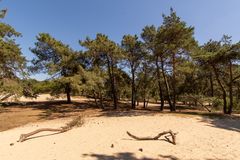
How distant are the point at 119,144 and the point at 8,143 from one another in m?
5.89

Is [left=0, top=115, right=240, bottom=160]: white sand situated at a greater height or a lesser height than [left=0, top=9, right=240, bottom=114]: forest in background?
lesser

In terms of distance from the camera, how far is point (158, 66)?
22.5 m

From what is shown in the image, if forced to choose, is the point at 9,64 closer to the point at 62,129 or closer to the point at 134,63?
the point at 62,129

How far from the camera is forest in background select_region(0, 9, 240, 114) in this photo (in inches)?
672

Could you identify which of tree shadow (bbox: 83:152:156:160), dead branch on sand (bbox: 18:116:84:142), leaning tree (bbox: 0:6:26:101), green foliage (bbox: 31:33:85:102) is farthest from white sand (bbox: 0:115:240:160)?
green foliage (bbox: 31:33:85:102)

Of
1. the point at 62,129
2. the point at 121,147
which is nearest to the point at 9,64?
the point at 62,129

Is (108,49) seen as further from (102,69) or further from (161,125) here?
(161,125)

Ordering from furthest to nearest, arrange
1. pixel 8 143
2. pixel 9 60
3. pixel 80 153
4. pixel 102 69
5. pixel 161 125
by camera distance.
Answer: pixel 102 69, pixel 9 60, pixel 161 125, pixel 8 143, pixel 80 153

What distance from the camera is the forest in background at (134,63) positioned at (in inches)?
672

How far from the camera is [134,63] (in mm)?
26266

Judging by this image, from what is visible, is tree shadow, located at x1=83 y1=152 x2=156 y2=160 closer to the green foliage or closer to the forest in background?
the forest in background

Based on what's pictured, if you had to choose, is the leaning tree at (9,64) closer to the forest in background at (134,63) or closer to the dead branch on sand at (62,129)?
the forest in background at (134,63)

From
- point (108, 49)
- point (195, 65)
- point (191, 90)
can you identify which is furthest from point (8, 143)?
point (191, 90)

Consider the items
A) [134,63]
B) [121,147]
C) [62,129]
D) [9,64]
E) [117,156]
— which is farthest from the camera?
[134,63]
